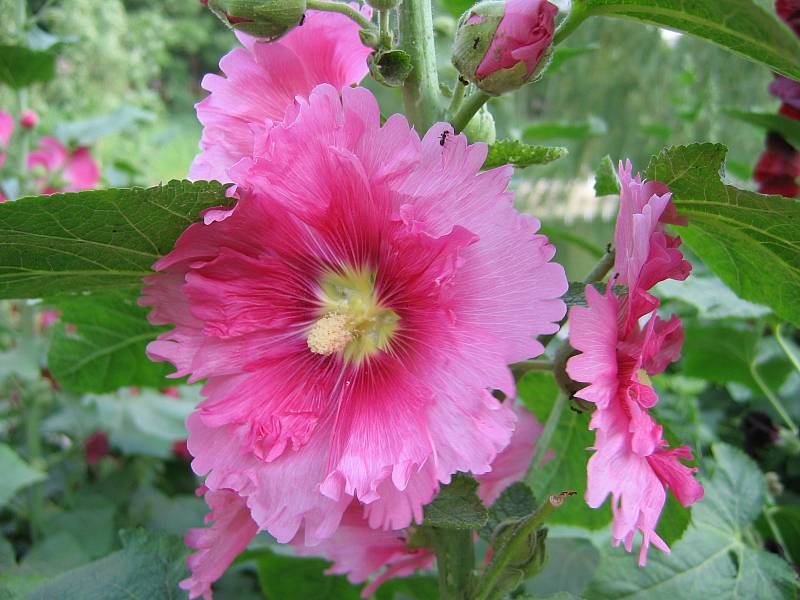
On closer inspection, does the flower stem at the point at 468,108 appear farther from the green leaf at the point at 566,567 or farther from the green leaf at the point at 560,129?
the green leaf at the point at 560,129

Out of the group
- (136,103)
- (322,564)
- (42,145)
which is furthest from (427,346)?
(136,103)

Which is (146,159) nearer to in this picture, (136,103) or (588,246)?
(136,103)

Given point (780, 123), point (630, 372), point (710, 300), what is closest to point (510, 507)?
point (630, 372)

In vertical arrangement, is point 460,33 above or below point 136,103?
above

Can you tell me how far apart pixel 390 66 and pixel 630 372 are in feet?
0.86

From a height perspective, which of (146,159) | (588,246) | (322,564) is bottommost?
(146,159)

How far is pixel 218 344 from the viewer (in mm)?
563

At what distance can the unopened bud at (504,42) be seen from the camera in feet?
1.61

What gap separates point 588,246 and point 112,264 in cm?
79

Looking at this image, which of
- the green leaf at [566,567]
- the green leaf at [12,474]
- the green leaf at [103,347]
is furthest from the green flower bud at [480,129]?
the green leaf at [12,474]

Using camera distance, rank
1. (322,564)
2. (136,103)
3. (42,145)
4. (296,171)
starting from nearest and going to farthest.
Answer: (296,171)
(322,564)
(42,145)
(136,103)

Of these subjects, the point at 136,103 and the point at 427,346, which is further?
the point at 136,103

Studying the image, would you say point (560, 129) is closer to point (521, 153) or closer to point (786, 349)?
point (786, 349)

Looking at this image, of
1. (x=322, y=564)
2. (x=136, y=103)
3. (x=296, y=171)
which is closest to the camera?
(x=296, y=171)
